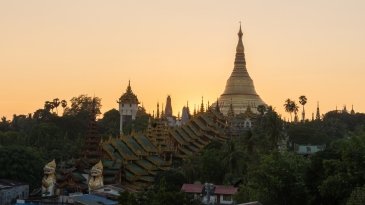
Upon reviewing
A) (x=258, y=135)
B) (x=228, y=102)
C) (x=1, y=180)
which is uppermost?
(x=228, y=102)

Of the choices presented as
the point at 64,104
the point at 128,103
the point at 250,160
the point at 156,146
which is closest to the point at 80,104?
the point at 64,104

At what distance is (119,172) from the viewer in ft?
189

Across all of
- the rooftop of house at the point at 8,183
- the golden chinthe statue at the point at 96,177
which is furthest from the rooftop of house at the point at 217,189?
the rooftop of house at the point at 8,183

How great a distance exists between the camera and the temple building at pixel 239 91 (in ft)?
400

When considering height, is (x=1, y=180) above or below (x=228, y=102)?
below

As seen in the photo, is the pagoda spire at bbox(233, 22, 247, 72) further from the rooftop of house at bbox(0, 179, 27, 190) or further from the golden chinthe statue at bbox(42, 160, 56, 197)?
the golden chinthe statue at bbox(42, 160, 56, 197)

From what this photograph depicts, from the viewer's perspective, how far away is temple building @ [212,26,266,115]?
122 metres

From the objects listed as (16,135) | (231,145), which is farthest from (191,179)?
(16,135)

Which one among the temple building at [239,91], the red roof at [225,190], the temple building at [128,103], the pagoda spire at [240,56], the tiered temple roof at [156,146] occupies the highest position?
the pagoda spire at [240,56]

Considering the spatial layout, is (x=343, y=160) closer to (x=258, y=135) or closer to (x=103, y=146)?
(x=258, y=135)

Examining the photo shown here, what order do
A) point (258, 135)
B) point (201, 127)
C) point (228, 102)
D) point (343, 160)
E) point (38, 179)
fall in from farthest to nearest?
point (228, 102) < point (201, 127) < point (38, 179) < point (258, 135) < point (343, 160)

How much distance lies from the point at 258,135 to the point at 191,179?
6.87m

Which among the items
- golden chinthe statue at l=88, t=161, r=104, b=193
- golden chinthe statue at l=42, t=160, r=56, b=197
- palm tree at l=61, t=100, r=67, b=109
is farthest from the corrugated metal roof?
palm tree at l=61, t=100, r=67, b=109

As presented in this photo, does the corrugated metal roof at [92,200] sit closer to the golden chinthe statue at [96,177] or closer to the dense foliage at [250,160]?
the dense foliage at [250,160]
